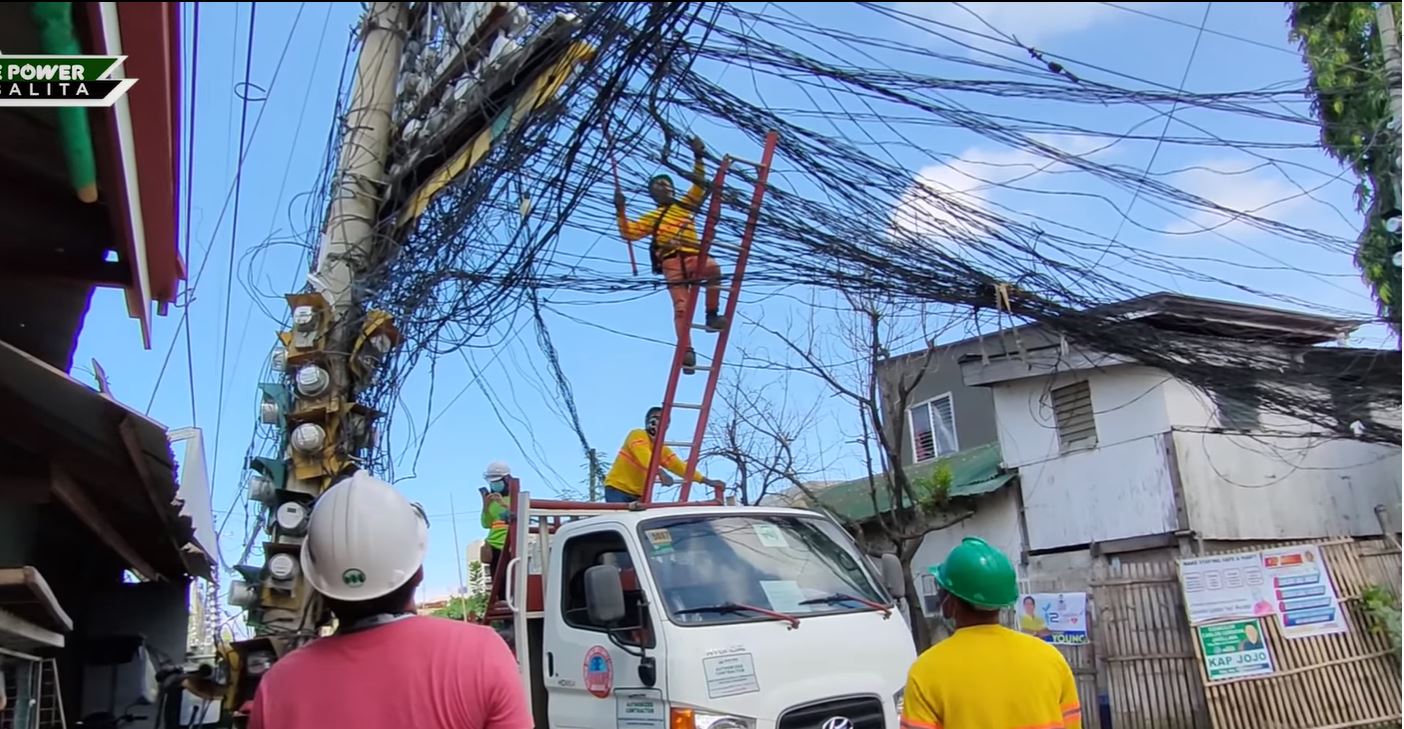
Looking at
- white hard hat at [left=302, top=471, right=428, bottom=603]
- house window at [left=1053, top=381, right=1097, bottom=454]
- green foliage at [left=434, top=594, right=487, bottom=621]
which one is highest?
house window at [left=1053, top=381, right=1097, bottom=454]

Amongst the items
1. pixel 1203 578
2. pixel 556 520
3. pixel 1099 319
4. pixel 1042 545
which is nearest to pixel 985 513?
pixel 1042 545

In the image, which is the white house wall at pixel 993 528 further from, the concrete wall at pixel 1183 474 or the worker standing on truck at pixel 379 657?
the worker standing on truck at pixel 379 657

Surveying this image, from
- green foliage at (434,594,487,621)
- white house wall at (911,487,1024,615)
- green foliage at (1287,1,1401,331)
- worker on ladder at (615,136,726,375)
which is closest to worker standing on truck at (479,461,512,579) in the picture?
green foliage at (434,594,487,621)

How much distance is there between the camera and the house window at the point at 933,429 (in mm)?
18281

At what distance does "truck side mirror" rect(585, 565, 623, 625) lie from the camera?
4.40 metres

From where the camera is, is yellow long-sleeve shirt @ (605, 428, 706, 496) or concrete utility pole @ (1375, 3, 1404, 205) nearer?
concrete utility pole @ (1375, 3, 1404, 205)

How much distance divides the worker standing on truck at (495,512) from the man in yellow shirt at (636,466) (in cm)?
73

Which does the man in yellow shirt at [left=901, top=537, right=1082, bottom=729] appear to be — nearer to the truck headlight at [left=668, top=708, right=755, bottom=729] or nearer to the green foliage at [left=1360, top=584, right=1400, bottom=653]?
the truck headlight at [left=668, top=708, right=755, bottom=729]

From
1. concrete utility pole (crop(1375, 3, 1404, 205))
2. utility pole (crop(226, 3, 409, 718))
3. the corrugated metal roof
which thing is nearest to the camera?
the corrugated metal roof

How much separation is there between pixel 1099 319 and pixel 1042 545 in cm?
746

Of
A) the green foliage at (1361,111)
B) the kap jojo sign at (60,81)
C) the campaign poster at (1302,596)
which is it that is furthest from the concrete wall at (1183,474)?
the kap jojo sign at (60,81)

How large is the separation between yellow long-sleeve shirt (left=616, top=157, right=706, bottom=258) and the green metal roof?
280 inches

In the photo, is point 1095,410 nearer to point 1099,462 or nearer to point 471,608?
point 1099,462

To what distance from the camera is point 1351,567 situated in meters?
9.64
